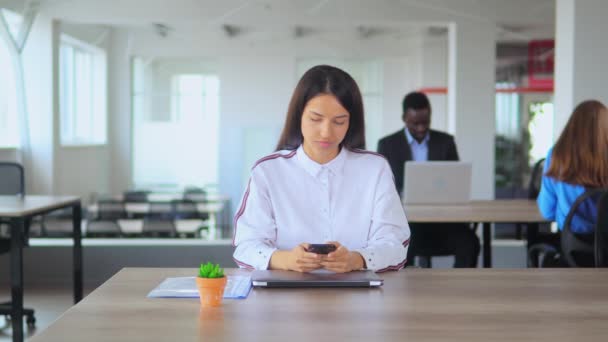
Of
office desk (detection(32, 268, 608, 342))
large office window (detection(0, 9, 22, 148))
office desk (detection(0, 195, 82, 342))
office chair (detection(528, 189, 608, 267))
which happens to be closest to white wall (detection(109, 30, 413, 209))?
large office window (detection(0, 9, 22, 148))

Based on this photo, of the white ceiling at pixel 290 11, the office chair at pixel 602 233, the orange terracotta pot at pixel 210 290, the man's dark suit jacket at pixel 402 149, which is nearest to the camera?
the orange terracotta pot at pixel 210 290

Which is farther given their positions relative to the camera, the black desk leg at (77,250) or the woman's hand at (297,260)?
the black desk leg at (77,250)

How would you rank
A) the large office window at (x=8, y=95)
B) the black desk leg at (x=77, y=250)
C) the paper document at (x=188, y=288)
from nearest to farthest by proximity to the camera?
the paper document at (x=188, y=288), the black desk leg at (x=77, y=250), the large office window at (x=8, y=95)

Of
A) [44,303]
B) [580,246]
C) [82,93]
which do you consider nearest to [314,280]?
[580,246]

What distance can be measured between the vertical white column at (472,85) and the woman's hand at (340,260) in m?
6.99

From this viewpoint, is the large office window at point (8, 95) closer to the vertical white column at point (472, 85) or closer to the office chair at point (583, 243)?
the vertical white column at point (472, 85)

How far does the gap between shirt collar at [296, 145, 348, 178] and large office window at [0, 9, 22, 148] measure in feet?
24.6

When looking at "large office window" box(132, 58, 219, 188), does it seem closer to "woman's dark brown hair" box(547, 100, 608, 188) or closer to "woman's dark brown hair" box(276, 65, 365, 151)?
"woman's dark brown hair" box(547, 100, 608, 188)

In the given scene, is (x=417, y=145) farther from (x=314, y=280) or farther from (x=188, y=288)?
(x=188, y=288)

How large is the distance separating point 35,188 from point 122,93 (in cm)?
479

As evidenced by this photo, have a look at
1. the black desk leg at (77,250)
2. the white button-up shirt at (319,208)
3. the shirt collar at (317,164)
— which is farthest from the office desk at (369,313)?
the black desk leg at (77,250)

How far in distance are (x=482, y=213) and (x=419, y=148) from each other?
0.91m

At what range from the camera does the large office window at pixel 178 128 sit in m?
14.1

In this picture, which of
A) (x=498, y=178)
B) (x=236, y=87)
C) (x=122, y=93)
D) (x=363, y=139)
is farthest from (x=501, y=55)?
(x=363, y=139)
